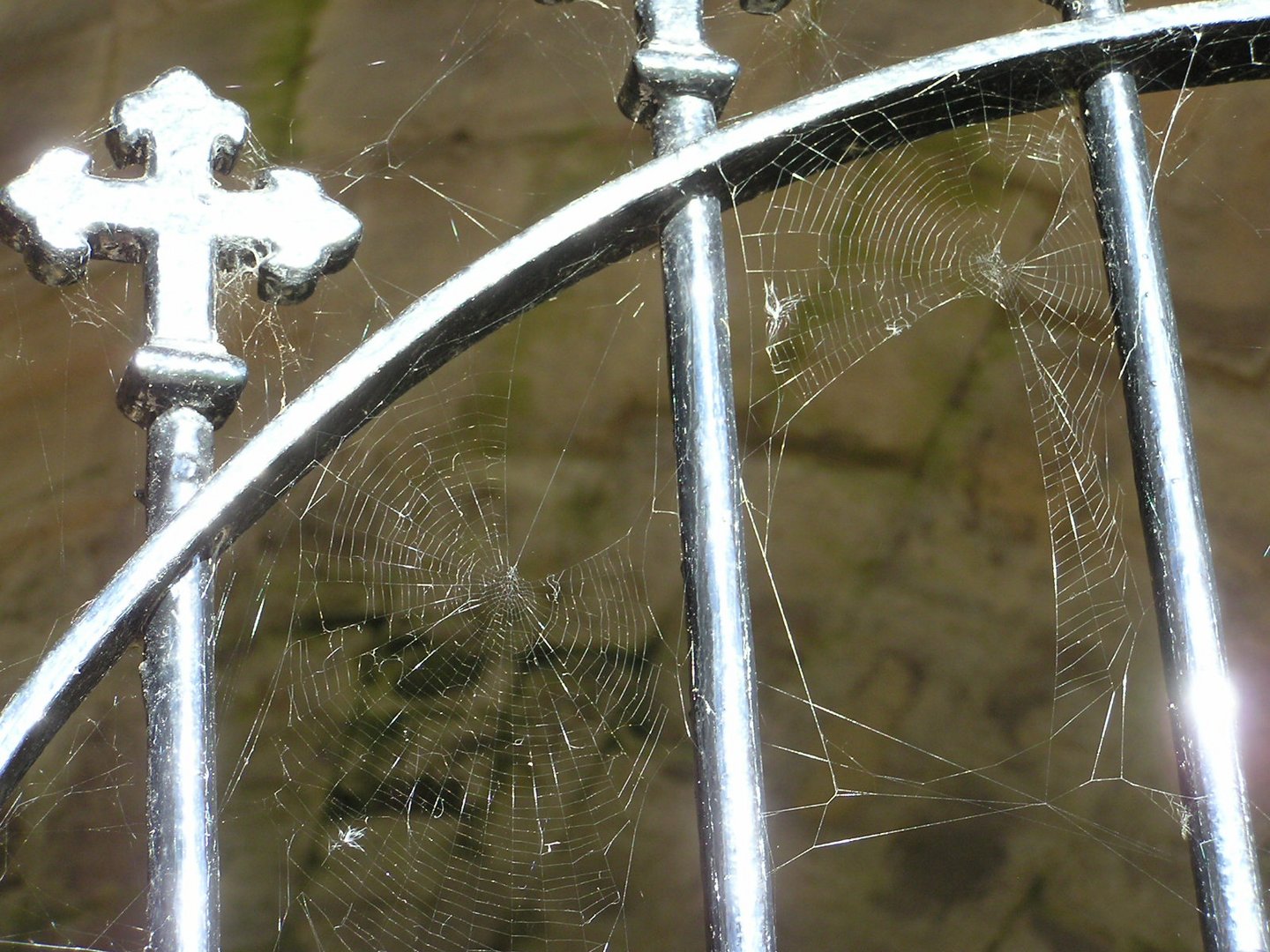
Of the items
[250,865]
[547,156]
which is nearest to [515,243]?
[547,156]

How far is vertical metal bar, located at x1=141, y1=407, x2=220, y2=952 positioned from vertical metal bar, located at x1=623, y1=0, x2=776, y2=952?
18 centimetres

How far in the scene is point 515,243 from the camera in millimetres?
538

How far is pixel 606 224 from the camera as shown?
21.5 inches

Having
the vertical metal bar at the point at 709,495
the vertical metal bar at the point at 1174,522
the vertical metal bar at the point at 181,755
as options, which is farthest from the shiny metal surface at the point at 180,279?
the vertical metal bar at the point at 1174,522

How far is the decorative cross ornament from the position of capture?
523mm

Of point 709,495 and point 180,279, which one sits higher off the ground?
point 180,279

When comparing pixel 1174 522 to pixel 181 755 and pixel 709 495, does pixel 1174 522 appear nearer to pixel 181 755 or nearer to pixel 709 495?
pixel 709 495

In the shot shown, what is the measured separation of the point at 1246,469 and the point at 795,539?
68cm

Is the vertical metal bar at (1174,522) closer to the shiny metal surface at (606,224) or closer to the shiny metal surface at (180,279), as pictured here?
the shiny metal surface at (606,224)

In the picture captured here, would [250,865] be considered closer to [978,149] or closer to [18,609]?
[18,609]

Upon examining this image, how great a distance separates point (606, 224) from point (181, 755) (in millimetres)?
263

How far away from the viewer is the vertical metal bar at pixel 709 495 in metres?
0.48

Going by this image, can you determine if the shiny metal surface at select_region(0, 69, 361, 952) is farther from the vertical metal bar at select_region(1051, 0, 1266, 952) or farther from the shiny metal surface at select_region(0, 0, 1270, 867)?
the vertical metal bar at select_region(1051, 0, 1266, 952)

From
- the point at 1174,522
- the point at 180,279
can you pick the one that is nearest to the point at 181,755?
the point at 180,279
